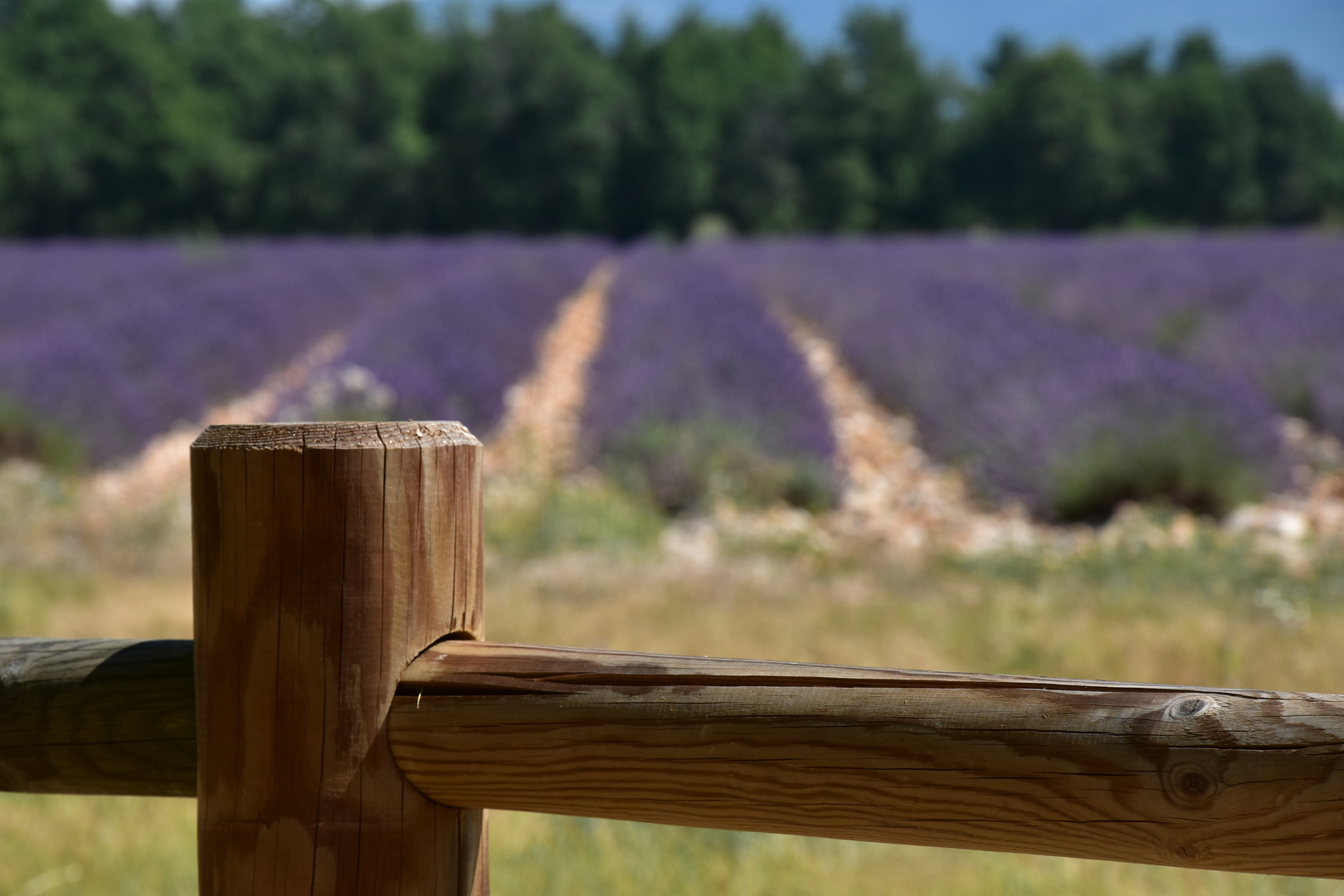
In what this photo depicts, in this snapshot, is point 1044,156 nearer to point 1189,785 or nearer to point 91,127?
point 91,127

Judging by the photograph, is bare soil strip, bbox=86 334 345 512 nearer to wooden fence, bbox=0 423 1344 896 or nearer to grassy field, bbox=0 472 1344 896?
grassy field, bbox=0 472 1344 896

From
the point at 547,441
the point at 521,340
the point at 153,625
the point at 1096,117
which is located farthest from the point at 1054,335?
the point at 1096,117

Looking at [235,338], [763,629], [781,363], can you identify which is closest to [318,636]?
[763,629]

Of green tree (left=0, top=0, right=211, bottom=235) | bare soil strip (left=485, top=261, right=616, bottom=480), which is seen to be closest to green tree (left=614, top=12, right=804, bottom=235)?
green tree (left=0, top=0, right=211, bottom=235)

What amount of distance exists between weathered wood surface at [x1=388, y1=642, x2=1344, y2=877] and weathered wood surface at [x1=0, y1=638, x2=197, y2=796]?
23cm

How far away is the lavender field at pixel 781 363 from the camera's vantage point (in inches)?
210

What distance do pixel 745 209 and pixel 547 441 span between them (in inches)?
1211

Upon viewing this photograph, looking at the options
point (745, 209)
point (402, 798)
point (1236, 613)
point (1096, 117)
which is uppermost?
point (1096, 117)

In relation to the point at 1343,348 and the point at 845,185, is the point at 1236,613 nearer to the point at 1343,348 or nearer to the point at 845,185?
the point at 1343,348

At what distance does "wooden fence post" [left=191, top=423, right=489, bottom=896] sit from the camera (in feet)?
2.78

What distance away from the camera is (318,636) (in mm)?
853

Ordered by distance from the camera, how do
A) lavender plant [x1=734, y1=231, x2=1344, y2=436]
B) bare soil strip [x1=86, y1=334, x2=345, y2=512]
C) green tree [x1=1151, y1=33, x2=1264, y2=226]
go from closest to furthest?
1. bare soil strip [x1=86, y1=334, x2=345, y2=512]
2. lavender plant [x1=734, y1=231, x2=1344, y2=436]
3. green tree [x1=1151, y1=33, x2=1264, y2=226]

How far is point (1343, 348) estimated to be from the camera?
6656mm

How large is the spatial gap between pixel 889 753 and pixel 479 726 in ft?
0.99
